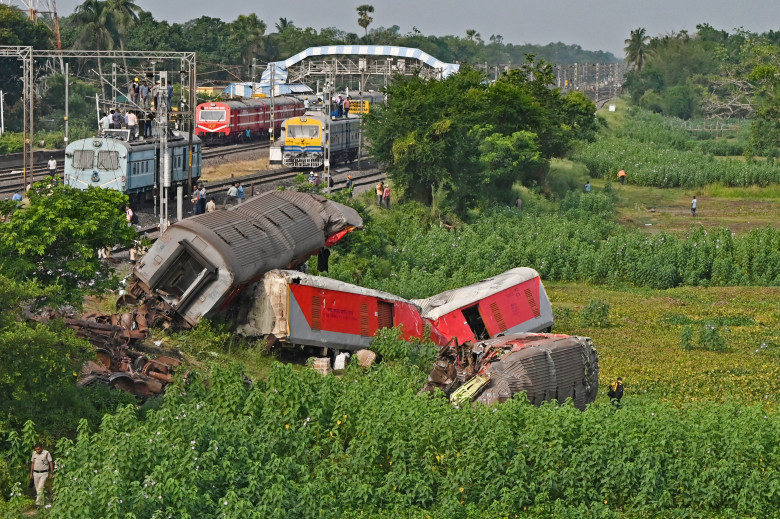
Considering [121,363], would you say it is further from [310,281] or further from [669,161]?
[669,161]

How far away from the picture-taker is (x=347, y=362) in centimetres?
2688

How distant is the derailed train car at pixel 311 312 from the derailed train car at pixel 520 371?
4134mm

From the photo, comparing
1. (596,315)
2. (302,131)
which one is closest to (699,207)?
(302,131)

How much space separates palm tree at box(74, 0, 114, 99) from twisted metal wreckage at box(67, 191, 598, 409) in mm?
64773

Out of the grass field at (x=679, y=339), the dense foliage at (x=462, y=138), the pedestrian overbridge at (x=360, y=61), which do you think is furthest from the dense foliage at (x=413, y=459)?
the pedestrian overbridge at (x=360, y=61)

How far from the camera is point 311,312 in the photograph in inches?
1037

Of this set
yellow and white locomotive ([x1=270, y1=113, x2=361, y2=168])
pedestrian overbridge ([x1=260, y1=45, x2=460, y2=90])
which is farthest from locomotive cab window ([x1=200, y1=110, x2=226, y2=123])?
pedestrian overbridge ([x1=260, y1=45, x2=460, y2=90])

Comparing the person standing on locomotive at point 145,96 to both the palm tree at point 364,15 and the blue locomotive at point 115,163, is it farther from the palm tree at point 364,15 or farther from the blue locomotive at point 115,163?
the palm tree at point 364,15

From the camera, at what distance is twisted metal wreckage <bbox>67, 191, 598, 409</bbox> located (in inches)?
882

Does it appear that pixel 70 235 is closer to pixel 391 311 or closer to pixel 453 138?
pixel 391 311

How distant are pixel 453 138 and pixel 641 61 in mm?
132214

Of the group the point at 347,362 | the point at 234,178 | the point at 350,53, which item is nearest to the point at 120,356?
the point at 347,362

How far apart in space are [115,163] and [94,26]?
50.6m

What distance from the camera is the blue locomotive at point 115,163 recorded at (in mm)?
44125
